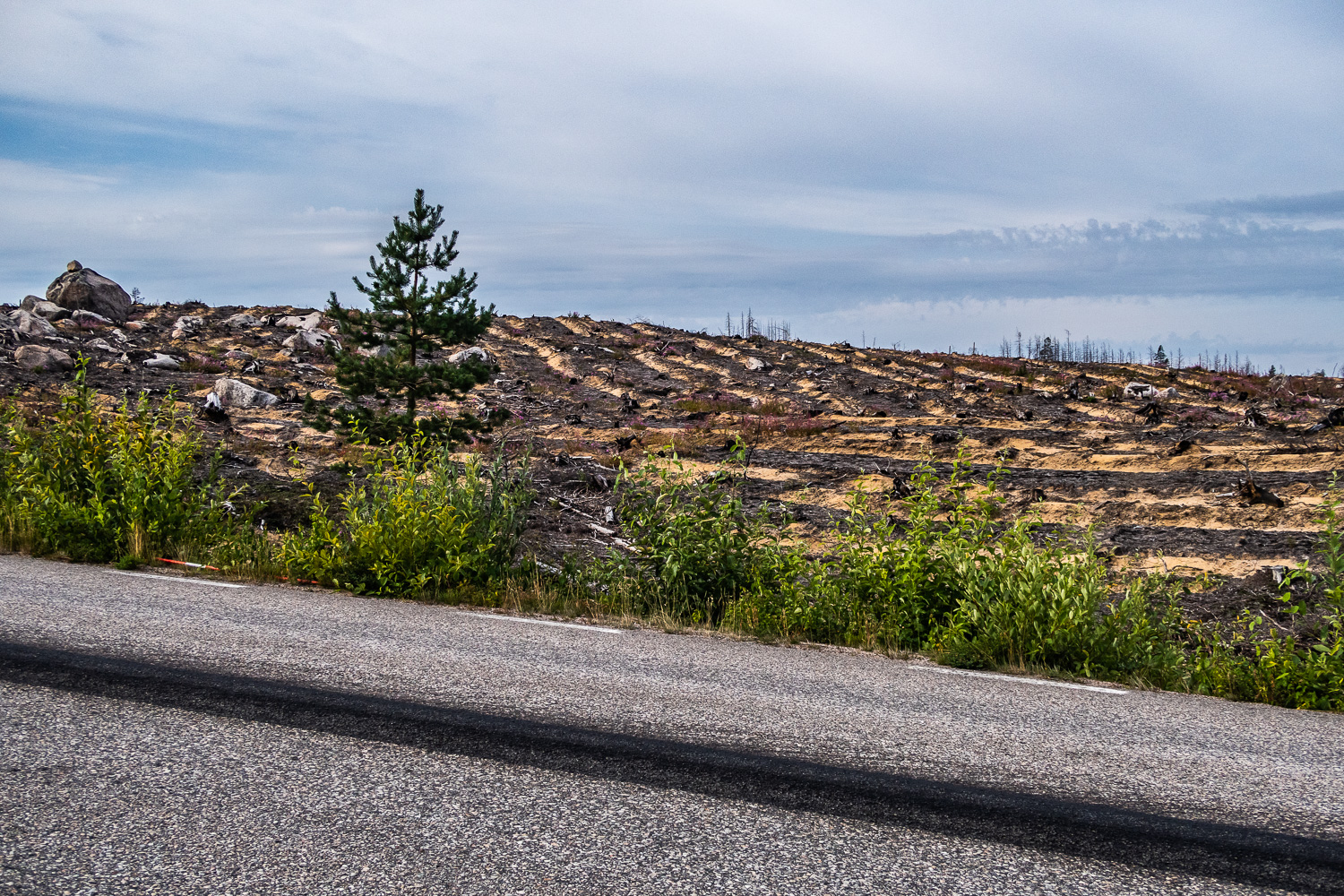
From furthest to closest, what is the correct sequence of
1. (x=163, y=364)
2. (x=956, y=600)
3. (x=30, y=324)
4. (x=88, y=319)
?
(x=88, y=319) → (x=30, y=324) → (x=163, y=364) → (x=956, y=600)

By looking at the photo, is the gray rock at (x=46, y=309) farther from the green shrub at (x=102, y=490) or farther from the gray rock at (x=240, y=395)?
the green shrub at (x=102, y=490)

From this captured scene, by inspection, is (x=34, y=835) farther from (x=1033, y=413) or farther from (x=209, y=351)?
(x=209, y=351)

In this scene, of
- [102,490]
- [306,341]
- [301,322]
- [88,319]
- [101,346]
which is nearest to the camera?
[102,490]

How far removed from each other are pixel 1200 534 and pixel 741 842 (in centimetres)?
1133

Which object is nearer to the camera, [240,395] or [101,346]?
[240,395]

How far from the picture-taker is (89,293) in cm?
3934

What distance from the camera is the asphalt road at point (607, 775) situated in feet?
10.8

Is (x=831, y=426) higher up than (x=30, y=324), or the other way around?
(x=30, y=324)

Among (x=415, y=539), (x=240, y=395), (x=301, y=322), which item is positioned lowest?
(x=415, y=539)

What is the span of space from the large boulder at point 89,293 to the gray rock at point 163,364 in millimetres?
12429

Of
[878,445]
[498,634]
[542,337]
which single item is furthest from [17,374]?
[498,634]

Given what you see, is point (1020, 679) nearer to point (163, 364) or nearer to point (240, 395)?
point (240, 395)

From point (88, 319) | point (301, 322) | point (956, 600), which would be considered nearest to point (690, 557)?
point (956, 600)

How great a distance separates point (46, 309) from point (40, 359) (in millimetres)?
13127
